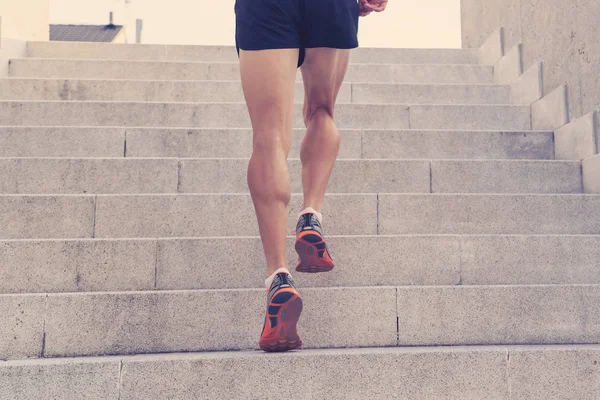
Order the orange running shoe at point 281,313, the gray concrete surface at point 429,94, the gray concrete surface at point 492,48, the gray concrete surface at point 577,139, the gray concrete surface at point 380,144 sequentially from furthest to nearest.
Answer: the gray concrete surface at point 492,48
the gray concrete surface at point 429,94
the gray concrete surface at point 380,144
the gray concrete surface at point 577,139
the orange running shoe at point 281,313

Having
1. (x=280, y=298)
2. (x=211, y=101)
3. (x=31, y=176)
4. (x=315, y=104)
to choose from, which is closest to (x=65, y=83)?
(x=211, y=101)

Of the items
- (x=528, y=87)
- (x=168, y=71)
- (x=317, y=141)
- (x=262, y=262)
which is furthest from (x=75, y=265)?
(x=528, y=87)

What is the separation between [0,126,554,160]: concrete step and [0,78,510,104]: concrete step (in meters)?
1.03

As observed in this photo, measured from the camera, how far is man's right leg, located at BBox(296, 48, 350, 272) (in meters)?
2.35

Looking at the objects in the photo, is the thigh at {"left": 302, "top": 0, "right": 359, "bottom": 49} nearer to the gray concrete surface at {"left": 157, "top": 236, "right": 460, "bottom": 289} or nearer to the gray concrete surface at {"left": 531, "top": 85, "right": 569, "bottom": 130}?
the gray concrete surface at {"left": 157, "top": 236, "right": 460, "bottom": 289}

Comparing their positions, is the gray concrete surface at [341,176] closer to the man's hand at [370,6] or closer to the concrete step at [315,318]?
the concrete step at [315,318]

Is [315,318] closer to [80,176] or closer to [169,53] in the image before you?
[80,176]

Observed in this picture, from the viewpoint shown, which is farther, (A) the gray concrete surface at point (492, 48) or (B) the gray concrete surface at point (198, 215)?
(A) the gray concrete surface at point (492, 48)

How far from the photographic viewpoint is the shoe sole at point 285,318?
210 cm

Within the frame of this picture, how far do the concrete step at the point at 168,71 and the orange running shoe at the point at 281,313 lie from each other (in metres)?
3.84

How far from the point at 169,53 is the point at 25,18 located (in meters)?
1.77

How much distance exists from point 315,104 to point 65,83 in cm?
328

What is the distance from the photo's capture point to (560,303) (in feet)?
8.75

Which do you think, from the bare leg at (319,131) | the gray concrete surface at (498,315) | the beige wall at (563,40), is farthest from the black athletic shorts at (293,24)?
the beige wall at (563,40)
